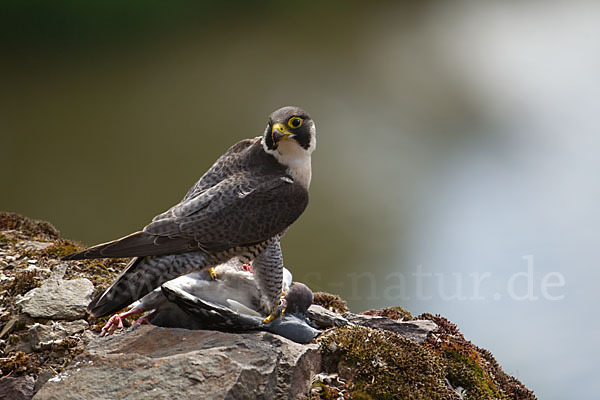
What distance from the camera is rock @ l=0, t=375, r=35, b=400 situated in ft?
11.0

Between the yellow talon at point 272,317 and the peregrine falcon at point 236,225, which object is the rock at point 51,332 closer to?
the peregrine falcon at point 236,225

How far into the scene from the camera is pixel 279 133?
136 inches

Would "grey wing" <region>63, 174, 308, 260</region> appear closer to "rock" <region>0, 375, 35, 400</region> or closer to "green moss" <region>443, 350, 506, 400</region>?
"rock" <region>0, 375, 35, 400</region>

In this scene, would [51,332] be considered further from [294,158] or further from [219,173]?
[294,158]

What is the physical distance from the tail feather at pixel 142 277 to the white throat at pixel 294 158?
2.43 ft

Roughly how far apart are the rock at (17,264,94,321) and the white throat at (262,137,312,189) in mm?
1598

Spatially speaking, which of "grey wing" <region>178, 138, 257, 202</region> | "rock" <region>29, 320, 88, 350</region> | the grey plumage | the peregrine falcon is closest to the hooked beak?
the peregrine falcon

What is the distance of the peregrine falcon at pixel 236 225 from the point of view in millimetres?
3316

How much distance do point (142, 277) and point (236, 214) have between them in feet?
2.08

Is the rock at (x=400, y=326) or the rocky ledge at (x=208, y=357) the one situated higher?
the rock at (x=400, y=326)

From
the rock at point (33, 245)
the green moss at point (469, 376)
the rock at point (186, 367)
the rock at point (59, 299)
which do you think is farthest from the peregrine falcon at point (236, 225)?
the rock at point (33, 245)

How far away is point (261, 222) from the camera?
11.6 feet

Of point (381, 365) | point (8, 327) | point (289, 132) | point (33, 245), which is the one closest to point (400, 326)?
point (381, 365)

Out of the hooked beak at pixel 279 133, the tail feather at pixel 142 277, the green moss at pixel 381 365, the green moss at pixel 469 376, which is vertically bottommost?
the tail feather at pixel 142 277
